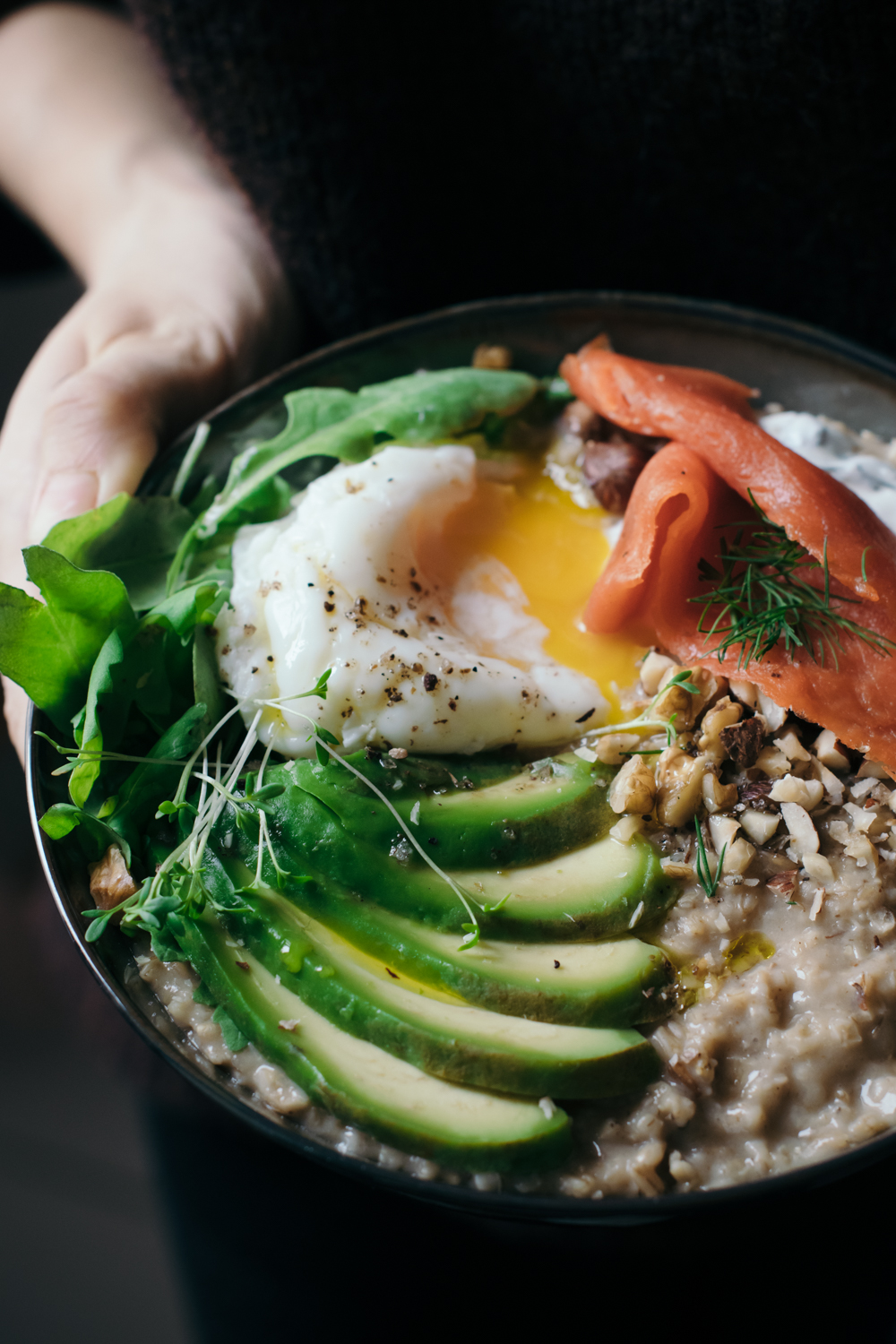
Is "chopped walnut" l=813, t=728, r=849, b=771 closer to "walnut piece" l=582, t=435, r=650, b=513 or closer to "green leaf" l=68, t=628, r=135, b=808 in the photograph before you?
"walnut piece" l=582, t=435, r=650, b=513

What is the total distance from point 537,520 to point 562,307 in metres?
0.64

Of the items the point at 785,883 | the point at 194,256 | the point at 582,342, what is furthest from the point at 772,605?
the point at 194,256

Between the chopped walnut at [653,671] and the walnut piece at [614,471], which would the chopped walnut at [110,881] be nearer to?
the chopped walnut at [653,671]

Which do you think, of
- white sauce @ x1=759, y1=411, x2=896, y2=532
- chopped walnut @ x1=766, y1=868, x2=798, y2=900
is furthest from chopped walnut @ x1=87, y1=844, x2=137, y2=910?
white sauce @ x1=759, y1=411, x2=896, y2=532

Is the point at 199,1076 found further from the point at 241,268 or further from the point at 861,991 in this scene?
the point at 241,268

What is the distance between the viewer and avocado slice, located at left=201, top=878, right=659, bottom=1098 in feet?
5.28

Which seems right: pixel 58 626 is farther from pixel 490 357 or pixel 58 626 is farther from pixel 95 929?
pixel 490 357

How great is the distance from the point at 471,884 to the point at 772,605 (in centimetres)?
92

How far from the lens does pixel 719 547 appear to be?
2.30m

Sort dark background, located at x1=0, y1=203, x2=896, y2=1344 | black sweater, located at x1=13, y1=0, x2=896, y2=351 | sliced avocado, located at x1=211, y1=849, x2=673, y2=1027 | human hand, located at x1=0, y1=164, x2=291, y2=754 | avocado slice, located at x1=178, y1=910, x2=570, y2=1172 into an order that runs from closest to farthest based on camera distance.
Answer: avocado slice, located at x1=178, y1=910, x2=570, y2=1172 → sliced avocado, located at x1=211, y1=849, x2=673, y2=1027 → dark background, located at x1=0, y1=203, x2=896, y2=1344 → human hand, located at x1=0, y1=164, x2=291, y2=754 → black sweater, located at x1=13, y1=0, x2=896, y2=351

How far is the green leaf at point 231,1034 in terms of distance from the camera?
1721mm

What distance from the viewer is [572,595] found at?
2.38 m

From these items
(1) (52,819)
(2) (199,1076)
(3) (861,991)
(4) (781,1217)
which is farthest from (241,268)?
(4) (781,1217)

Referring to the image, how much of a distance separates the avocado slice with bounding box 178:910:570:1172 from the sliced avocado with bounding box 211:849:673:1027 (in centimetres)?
15
